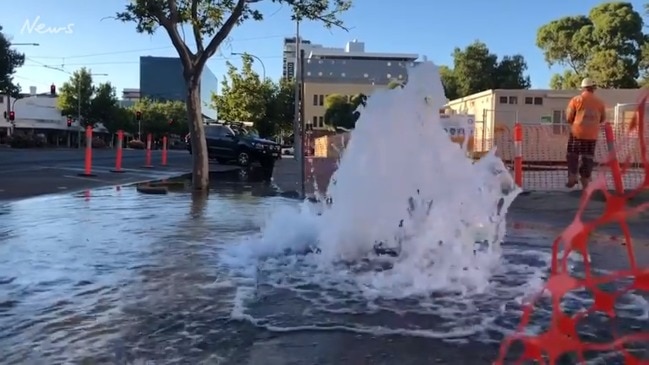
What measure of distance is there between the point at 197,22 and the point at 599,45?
44.9 meters

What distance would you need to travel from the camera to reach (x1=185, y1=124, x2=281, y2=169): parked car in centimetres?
2828

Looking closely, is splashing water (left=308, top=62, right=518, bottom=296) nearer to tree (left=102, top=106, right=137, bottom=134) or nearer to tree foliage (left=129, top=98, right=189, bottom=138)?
tree (left=102, top=106, right=137, bottom=134)

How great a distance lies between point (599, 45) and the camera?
5194 cm

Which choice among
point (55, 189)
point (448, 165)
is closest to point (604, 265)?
point (448, 165)

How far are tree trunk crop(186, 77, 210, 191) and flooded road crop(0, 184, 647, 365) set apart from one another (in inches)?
242

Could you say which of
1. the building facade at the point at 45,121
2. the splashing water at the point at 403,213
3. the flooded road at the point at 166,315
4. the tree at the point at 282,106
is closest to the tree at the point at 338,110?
the tree at the point at 282,106

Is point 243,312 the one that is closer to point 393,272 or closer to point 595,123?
point 393,272

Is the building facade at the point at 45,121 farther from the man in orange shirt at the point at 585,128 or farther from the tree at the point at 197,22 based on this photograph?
the man in orange shirt at the point at 585,128

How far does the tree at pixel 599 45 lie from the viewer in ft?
160

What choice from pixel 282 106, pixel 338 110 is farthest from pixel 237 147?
pixel 338 110

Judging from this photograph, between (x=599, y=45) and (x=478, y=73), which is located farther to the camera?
(x=478, y=73)

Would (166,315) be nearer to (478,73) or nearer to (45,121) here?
(478,73)

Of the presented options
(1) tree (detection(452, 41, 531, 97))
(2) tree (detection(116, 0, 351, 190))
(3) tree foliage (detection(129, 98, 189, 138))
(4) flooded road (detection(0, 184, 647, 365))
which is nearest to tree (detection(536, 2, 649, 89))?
(1) tree (detection(452, 41, 531, 97))

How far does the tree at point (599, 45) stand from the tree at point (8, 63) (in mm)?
40661
